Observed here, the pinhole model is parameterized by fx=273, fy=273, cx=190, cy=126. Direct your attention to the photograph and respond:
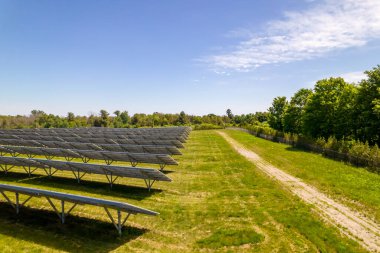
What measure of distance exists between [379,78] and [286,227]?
99.8ft

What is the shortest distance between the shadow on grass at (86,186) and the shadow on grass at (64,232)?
3.56 metres

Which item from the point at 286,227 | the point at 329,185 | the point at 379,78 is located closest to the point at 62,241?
the point at 286,227

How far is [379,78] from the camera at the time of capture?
3250 cm

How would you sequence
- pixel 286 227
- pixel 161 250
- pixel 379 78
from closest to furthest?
1. pixel 161 250
2. pixel 286 227
3. pixel 379 78

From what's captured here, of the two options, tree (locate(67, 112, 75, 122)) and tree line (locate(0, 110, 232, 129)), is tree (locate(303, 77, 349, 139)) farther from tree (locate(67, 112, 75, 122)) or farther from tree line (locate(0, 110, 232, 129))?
tree (locate(67, 112, 75, 122))

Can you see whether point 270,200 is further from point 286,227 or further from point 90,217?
point 90,217

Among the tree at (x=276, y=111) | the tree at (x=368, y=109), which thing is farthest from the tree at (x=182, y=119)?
the tree at (x=368, y=109)

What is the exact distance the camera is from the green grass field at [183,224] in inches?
358

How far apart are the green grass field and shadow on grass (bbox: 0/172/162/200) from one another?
0.17 feet

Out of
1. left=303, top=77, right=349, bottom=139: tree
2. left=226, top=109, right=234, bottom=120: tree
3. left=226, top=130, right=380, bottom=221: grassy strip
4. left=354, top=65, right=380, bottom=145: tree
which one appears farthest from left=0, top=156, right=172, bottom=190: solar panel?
left=226, top=109, right=234, bottom=120: tree

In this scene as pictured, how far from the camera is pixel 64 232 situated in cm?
991

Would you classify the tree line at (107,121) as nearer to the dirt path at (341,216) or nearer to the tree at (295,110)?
the tree at (295,110)

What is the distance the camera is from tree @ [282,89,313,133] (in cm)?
5838

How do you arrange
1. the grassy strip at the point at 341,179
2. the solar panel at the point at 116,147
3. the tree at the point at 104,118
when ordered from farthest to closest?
the tree at the point at 104,118 < the solar panel at the point at 116,147 < the grassy strip at the point at 341,179
